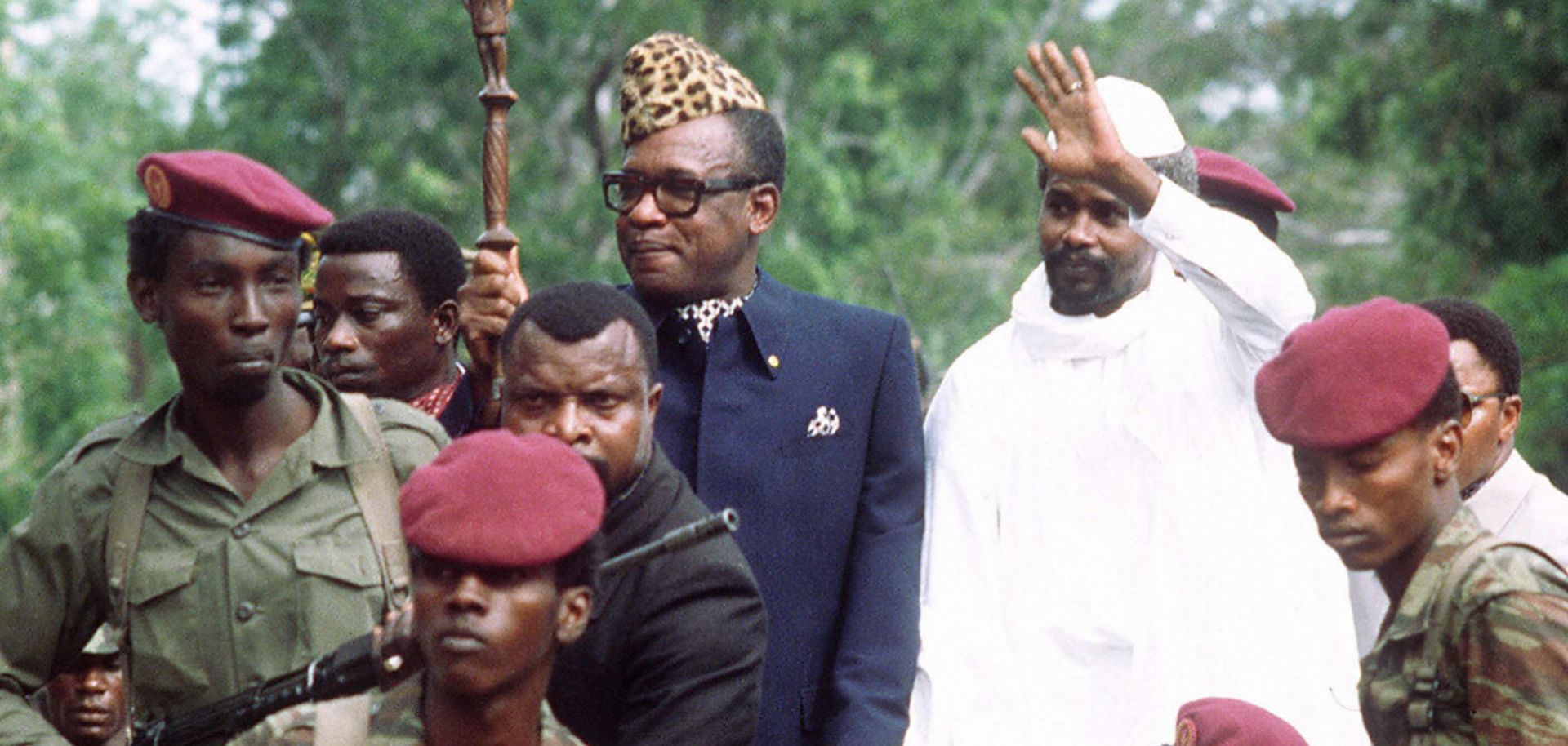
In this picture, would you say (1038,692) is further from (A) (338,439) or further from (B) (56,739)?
(B) (56,739)

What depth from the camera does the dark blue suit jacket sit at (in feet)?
17.4

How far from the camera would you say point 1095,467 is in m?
5.55

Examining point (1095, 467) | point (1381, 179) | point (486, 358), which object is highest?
point (486, 358)

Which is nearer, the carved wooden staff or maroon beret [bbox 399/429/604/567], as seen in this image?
maroon beret [bbox 399/429/604/567]

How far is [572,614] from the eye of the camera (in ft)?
13.3

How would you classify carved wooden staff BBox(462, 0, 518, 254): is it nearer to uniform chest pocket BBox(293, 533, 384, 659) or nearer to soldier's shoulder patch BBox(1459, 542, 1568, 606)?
uniform chest pocket BBox(293, 533, 384, 659)

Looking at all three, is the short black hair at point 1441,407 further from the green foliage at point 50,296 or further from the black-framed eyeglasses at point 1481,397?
the green foliage at point 50,296

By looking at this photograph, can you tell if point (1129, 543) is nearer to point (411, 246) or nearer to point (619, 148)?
point (411, 246)

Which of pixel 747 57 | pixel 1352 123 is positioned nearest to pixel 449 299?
pixel 1352 123

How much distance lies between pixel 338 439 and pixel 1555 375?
35.7 ft

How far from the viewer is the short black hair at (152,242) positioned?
4.60 metres

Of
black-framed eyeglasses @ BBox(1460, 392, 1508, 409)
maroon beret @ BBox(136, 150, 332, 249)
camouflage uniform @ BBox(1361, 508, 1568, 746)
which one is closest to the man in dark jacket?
maroon beret @ BBox(136, 150, 332, 249)

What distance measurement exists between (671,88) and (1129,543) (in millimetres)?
1447

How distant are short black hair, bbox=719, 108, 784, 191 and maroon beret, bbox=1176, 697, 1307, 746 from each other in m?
1.49
